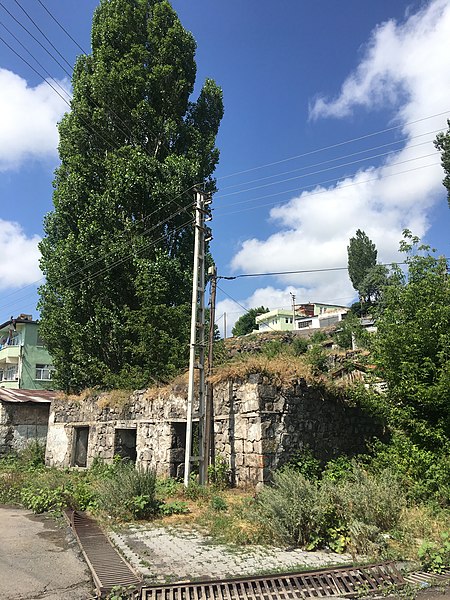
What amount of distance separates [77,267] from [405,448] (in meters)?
13.7

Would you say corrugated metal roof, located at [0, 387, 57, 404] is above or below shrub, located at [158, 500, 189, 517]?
above

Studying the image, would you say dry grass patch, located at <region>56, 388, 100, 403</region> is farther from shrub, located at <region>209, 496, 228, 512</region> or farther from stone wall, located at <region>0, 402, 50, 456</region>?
shrub, located at <region>209, 496, 228, 512</region>

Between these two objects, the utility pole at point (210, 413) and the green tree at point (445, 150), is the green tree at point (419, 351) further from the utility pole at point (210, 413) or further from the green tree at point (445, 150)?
the green tree at point (445, 150)

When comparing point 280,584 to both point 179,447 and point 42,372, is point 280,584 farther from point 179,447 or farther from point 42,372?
point 42,372

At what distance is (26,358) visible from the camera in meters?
38.5

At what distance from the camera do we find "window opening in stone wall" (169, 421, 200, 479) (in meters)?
11.9

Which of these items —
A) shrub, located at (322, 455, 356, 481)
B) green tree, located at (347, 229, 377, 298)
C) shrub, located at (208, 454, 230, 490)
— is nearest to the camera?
shrub, located at (322, 455, 356, 481)

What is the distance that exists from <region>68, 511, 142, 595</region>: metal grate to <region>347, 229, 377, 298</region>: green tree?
62.7 m

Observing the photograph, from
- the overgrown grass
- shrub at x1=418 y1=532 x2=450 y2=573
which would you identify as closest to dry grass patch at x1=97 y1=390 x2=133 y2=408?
the overgrown grass

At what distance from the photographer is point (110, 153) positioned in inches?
744

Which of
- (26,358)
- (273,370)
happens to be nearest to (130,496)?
(273,370)

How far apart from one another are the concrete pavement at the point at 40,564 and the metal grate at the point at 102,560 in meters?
0.11

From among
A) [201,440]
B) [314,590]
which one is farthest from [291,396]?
[314,590]

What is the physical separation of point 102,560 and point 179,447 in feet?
20.4
